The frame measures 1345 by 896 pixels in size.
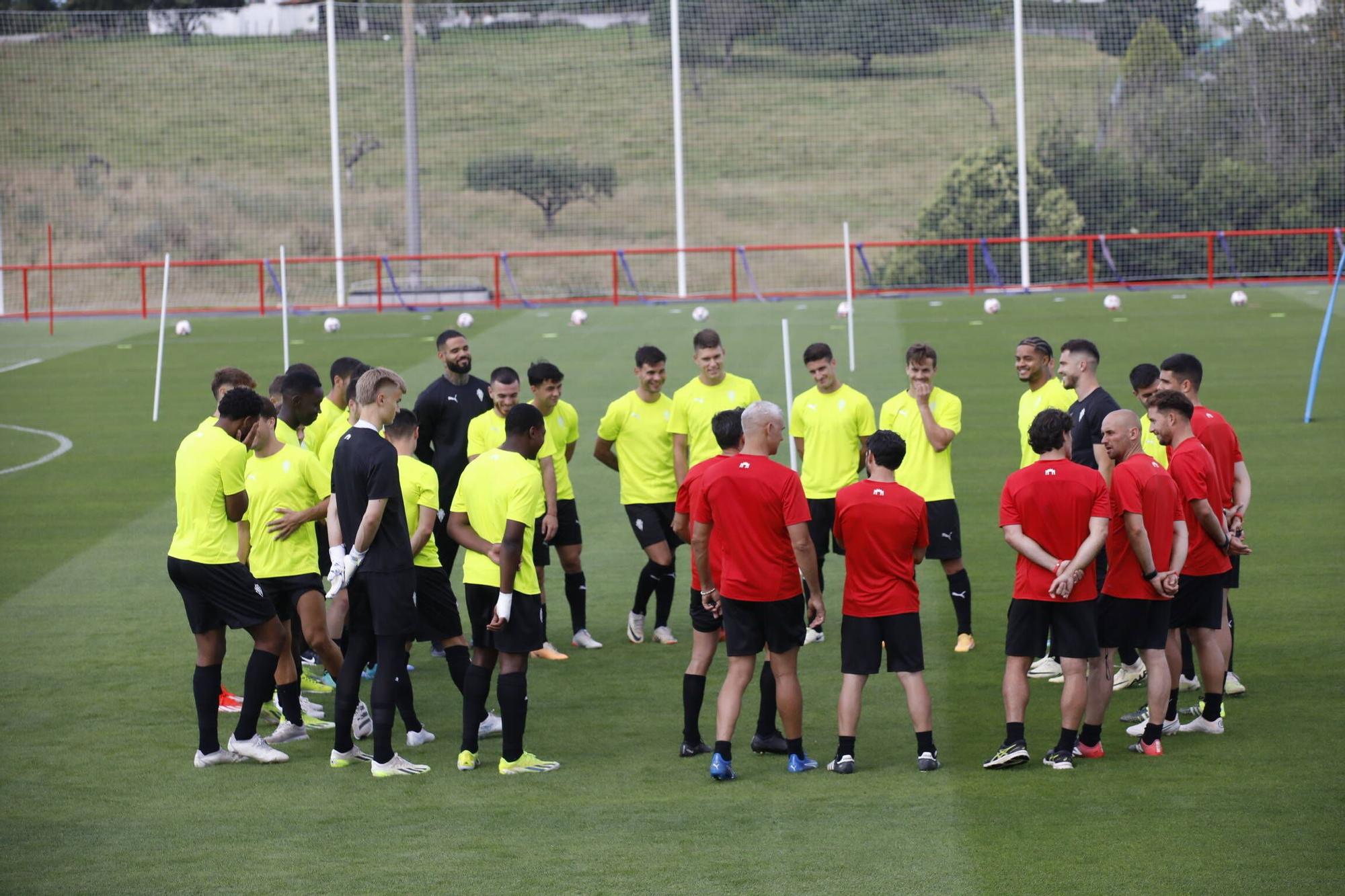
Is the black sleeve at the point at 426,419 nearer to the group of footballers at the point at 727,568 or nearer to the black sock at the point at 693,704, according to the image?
the group of footballers at the point at 727,568

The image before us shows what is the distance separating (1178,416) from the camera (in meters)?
9.10

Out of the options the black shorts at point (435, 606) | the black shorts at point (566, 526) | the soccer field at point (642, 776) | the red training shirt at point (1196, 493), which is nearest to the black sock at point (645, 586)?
the soccer field at point (642, 776)

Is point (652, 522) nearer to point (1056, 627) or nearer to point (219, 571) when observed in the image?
point (219, 571)

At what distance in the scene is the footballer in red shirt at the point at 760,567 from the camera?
838 cm

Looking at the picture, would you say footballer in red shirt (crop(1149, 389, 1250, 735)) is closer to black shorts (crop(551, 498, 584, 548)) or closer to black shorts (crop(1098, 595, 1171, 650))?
black shorts (crop(1098, 595, 1171, 650))

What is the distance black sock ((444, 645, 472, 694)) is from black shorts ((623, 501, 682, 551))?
2485mm

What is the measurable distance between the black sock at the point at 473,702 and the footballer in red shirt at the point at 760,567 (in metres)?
1.37

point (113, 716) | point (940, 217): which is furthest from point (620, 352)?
point (113, 716)

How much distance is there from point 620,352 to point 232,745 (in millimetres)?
18770

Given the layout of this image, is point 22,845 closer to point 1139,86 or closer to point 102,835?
point 102,835

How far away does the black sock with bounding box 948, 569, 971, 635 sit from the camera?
11.2m

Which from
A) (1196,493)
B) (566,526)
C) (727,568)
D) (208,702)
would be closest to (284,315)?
(566,526)

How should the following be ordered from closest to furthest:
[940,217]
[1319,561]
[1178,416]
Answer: [1178,416] < [1319,561] < [940,217]

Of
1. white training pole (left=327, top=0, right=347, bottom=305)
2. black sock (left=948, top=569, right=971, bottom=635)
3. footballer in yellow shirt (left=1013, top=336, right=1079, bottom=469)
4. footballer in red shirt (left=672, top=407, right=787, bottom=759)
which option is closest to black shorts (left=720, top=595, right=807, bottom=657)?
footballer in red shirt (left=672, top=407, right=787, bottom=759)
